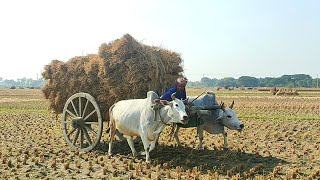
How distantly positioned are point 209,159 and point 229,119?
1096mm

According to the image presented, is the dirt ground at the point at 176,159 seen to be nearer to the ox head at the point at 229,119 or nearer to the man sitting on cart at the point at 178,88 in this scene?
the ox head at the point at 229,119

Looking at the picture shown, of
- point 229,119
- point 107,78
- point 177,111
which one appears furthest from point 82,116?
point 229,119

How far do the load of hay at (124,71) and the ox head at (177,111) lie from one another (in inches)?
62.6

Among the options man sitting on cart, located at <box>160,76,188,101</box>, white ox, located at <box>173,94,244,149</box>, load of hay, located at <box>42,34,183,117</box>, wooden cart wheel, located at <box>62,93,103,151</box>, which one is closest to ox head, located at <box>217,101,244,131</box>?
white ox, located at <box>173,94,244,149</box>

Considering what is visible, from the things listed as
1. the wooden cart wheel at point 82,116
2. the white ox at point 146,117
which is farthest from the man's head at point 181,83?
the wooden cart wheel at point 82,116

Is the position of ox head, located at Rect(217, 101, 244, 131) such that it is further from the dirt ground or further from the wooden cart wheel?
the wooden cart wheel

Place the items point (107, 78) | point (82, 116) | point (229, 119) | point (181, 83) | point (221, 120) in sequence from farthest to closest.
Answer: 1. point (82, 116)
2. point (107, 78)
3. point (221, 120)
4. point (229, 119)
5. point (181, 83)

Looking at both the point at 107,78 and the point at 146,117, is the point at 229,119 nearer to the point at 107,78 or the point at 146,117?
the point at 146,117

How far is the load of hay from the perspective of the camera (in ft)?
33.1

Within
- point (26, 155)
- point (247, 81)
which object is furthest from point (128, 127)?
point (247, 81)

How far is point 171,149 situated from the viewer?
36.1 ft

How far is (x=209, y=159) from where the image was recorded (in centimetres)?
962

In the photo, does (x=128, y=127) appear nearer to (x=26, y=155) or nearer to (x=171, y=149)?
(x=171, y=149)

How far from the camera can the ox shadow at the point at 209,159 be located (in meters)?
8.59
